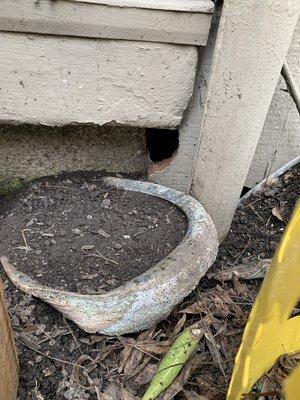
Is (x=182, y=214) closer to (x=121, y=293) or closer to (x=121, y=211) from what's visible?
(x=121, y=211)

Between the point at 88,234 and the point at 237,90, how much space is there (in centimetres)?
60

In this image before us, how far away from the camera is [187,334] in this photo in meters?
1.46

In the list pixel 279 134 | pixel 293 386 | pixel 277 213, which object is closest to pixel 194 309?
pixel 277 213

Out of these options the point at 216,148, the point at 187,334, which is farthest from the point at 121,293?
the point at 216,148

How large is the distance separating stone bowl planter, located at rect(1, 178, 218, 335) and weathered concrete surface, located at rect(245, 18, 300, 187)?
0.63 meters

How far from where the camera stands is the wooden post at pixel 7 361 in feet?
3.65

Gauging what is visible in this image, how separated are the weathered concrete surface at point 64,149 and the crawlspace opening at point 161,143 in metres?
0.03

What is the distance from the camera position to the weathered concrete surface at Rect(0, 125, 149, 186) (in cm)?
183

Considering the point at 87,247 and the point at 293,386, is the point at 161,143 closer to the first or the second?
the point at 87,247

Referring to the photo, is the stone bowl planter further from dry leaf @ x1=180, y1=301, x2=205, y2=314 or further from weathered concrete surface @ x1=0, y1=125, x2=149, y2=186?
weathered concrete surface @ x1=0, y1=125, x2=149, y2=186

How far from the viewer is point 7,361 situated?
1.18 meters

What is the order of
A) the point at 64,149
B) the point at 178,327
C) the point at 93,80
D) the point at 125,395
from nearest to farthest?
the point at 125,395 < the point at 178,327 < the point at 93,80 < the point at 64,149

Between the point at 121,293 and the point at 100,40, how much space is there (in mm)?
742

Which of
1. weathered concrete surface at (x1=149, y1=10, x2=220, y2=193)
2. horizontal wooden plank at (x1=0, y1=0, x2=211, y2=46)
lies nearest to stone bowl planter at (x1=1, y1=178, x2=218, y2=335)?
weathered concrete surface at (x1=149, y1=10, x2=220, y2=193)
